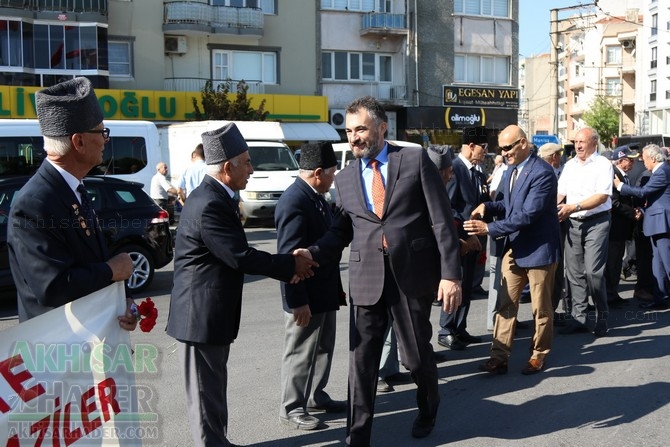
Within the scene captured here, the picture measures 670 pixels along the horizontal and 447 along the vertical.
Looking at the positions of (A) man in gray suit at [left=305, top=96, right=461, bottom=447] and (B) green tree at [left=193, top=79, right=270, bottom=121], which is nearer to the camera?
(A) man in gray suit at [left=305, top=96, right=461, bottom=447]

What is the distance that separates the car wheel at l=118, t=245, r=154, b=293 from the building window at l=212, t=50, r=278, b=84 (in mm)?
24327

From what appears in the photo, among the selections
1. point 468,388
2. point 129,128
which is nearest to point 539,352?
point 468,388

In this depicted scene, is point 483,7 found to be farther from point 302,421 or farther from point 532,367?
point 302,421

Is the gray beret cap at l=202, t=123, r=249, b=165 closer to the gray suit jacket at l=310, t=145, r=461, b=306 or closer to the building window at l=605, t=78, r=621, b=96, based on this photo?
the gray suit jacket at l=310, t=145, r=461, b=306

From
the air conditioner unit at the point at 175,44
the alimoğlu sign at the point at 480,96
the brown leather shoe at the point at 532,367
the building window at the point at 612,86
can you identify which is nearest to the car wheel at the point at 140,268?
the brown leather shoe at the point at 532,367

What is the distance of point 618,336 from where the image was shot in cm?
847

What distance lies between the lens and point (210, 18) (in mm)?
33875

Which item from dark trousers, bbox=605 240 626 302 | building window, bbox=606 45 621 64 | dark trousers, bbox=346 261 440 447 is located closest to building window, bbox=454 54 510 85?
dark trousers, bbox=605 240 626 302

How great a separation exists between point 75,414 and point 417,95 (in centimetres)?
3671

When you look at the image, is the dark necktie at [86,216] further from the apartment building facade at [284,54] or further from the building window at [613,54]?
the building window at [613,54]

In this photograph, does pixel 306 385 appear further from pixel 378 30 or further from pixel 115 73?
pixel 378 30

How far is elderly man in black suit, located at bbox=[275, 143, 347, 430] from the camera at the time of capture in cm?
564

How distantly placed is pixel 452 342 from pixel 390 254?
3.23m

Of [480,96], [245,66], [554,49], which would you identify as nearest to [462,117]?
[480,96]
